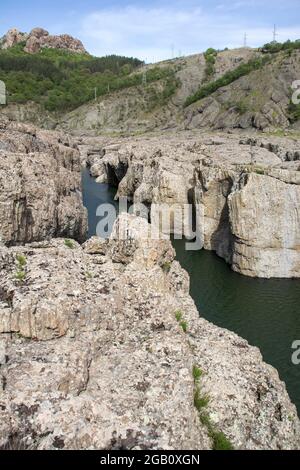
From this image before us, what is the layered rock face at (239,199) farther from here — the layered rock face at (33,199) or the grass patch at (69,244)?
the grass patch at (69,244)

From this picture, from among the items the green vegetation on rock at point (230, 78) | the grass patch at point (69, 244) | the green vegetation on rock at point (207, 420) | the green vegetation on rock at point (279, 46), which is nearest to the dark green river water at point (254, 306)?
the green vegetation on rock at point (207, 420)

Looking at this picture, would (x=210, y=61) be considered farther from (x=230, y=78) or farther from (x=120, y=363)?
(x=120, y=363)

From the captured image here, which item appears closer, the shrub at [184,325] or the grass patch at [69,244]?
the shrub at [184,325]

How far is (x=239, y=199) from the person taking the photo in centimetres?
4025

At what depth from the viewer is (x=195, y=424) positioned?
43.9 feet

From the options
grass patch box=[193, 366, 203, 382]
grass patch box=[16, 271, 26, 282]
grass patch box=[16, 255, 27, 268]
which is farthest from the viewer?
grass patch box=[16, 255, 27, 268]

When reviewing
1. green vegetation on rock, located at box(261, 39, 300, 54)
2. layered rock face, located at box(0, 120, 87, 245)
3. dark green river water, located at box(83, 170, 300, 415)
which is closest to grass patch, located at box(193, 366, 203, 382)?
A: dark green river water, located at box(83, 170, 300, 415)

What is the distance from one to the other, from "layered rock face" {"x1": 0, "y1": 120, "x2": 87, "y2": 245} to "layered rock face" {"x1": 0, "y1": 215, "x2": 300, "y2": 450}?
472 centimetres

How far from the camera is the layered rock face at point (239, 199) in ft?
131

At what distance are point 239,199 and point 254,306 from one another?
9.74m

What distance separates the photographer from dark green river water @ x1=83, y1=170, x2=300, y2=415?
2944cm

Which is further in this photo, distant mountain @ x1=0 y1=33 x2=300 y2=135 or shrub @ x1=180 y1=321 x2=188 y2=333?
distant mountain @ x1=0 y1=33 x2=300 y2=135

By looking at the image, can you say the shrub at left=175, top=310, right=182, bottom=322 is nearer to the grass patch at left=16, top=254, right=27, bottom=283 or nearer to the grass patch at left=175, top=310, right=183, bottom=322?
the grass patch at left=175, top=310, right=183, bottom=322

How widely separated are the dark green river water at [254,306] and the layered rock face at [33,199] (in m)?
11.9
